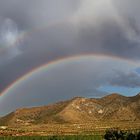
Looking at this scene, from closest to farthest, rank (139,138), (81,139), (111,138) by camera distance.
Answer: (139,138), (111,138), (81,139)

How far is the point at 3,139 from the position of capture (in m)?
77.7

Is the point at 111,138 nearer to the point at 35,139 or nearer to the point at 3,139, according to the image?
the point at 35,139

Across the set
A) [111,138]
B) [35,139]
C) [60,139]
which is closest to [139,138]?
[111,138]

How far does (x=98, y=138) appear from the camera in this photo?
77875 mm

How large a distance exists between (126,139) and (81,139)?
52.9 ft

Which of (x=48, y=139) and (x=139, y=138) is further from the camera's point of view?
(x=48, y=139)

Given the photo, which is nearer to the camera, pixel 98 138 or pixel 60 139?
pixel 60 139

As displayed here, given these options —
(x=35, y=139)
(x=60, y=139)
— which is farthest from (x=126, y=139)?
(x=35, y=139)

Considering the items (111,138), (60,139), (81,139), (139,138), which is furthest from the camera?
(81,139)

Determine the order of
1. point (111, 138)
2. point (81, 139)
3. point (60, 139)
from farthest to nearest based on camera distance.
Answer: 1. point (81, 139)
2. point (60, 139)
3. point (111, 138)

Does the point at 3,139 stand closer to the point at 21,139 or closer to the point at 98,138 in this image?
the point at 21,139

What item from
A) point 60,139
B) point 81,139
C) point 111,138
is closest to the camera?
point 111,138

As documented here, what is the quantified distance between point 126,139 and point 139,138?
369 cm

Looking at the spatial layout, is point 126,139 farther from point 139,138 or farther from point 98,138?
point 98,138
